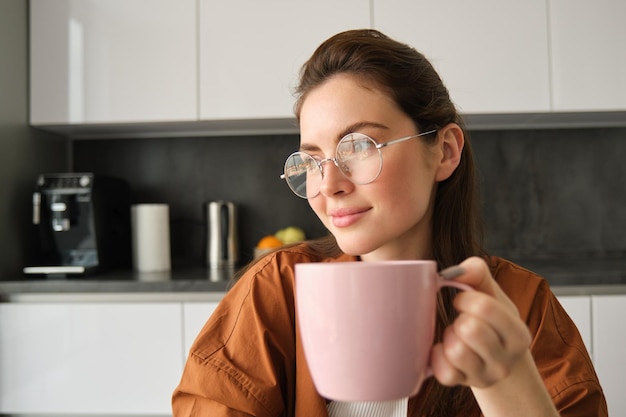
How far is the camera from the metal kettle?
2369 millimetres

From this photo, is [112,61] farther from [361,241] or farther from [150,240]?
[361,241]

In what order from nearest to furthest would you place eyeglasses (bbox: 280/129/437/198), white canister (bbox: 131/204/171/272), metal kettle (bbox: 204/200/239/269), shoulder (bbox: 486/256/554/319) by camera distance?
eyeglasses (bbox: 280/129/437/198) < shoulder (bbox: 486/256/554/319) < white canister (bbox: 131/204/171/272) < metal kettle (bbox: 204/200/239/269)

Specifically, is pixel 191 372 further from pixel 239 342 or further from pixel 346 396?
pixel 346 396

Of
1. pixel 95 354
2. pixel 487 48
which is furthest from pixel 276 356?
pixel 487 48

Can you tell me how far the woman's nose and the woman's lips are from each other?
0.09 feet

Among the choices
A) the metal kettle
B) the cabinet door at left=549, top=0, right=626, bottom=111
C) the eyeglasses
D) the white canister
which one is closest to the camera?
the eyeglasses

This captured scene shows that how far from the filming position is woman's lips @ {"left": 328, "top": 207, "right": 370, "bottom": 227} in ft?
2.53

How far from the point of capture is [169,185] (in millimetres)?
2590

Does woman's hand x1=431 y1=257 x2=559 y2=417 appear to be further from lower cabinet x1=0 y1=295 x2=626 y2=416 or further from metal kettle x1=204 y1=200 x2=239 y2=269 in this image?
metal kettle x1=204 y1=200 x2=239 y2=269

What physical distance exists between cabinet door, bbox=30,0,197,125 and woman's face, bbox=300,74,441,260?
4.83ft

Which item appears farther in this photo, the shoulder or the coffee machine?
the coffee machine

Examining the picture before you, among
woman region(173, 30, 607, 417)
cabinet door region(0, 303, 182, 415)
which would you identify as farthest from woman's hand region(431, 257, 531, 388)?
cabinet door region(0, 303, 182, 415)

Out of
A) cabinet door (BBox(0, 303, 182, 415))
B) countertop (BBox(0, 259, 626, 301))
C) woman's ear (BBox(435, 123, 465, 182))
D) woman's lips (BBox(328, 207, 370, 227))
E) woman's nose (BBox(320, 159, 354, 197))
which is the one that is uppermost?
woman's ear (BBox(435, 123, 465, 182))

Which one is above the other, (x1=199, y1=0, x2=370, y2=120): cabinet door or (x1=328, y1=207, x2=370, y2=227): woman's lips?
(x1=199, y1=0, x2=370, y2=120): cabinet door
